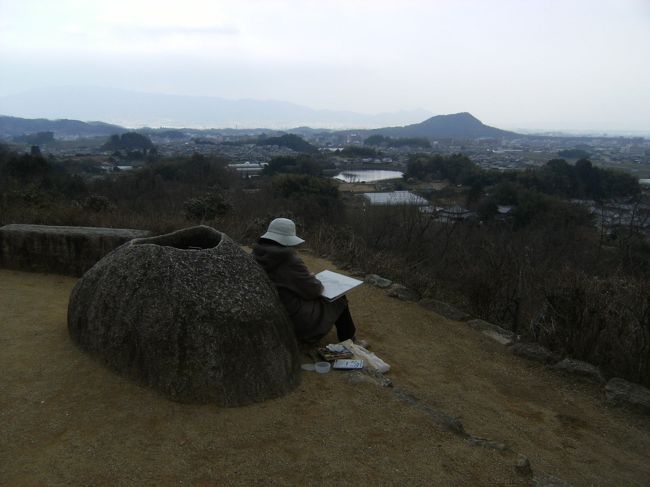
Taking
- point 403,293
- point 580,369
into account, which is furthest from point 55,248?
point 580,369

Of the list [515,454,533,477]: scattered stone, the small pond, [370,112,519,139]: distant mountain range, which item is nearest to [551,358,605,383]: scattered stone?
[515,454,533,477]: scattered stone

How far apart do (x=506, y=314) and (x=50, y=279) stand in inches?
235

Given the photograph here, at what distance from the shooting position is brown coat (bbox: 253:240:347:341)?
426 cm

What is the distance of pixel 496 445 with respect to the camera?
330 cm

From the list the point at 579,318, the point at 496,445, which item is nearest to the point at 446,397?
the point at 496,445

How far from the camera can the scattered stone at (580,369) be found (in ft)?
15.9

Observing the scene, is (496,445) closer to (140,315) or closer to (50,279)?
(140,315)

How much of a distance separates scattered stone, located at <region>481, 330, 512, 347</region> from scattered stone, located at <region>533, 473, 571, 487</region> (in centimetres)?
255

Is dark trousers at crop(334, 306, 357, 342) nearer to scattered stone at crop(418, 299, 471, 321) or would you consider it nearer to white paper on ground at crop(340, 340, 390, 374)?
white paper on ground at crop(340, 340, 390, 374)

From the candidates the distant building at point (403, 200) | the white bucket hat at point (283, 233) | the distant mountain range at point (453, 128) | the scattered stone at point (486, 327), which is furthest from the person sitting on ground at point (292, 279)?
the distant mountain range at point (453, 128)

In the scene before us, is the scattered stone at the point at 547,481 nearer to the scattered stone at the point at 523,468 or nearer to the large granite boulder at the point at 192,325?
the scattered stone at the point at 523,468

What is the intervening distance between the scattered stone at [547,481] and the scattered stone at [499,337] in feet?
8.37

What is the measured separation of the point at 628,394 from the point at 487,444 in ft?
6.76

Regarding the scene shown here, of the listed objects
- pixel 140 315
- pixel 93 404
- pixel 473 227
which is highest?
pixel 140 315
